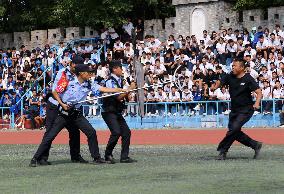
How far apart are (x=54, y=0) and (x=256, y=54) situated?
57.5 feet

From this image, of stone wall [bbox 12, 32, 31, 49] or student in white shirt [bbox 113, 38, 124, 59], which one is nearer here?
student in white shirt [bbox 113, 38, 124, 59]

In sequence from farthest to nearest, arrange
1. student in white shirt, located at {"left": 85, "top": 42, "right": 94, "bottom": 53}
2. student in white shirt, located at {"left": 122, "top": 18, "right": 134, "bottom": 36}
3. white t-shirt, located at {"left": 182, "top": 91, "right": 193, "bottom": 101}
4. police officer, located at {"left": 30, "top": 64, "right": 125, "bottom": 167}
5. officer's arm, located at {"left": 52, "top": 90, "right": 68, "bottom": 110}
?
student in white shirt, located at {"left": 122, "top": 18, "right": 134, "bottom": 36}
student in white shirt, located at {"left": 85, "top": 42, "right": 94, "bottom": 53}
white t-shirt, located at {"left": 182, "top": 91, "right": 193, "bottom": 101}
police officer, located at {"left": 30, "top": 64, "right": 125, "bottom": 167}
officer's arm, located at {"left": 52, "top": 90, "right": 68, "bottom": 110}

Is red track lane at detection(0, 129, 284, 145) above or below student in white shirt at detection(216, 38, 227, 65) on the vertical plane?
below

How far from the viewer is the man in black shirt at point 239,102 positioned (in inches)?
650

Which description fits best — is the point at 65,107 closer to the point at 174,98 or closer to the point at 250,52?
the point at 174,98

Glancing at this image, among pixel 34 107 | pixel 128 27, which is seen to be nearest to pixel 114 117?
pixel 34 107

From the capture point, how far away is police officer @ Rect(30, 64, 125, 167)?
52.4 feet

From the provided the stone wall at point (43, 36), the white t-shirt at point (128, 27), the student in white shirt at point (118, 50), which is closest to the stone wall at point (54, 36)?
the stone wall at point (43, 36)

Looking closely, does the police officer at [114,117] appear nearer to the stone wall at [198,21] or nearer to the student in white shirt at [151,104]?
the student in white shirt at [151,104]

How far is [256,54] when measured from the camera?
31578 mm

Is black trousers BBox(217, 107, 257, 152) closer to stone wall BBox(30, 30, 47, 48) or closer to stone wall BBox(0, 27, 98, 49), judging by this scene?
stone wall BBox(0, 27, 98, 49)

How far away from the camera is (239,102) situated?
16641mm

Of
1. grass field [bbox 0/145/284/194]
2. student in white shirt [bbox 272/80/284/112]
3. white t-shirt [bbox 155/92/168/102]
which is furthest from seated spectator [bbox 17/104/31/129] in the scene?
grass field [bbox 0/145/284/194]

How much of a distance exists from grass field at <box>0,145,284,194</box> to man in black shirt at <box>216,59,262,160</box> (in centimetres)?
31
